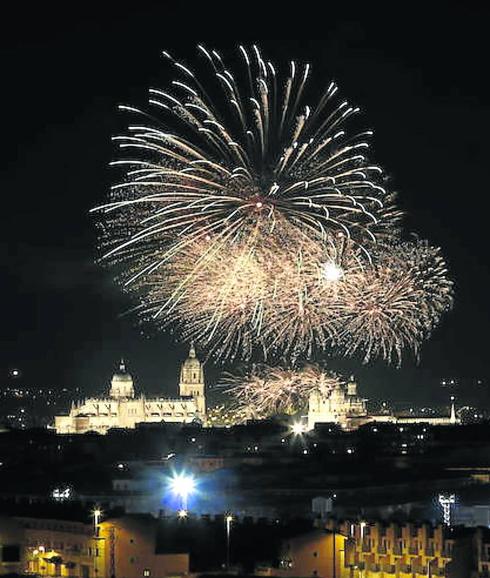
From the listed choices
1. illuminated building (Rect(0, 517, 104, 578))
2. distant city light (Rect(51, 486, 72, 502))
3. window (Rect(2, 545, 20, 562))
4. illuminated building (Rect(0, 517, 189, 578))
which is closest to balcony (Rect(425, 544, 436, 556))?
illuminated building (Rect(0, 517, 189, 578))

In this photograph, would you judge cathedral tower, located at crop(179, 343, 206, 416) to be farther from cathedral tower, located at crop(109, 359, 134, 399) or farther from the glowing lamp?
the glowing lamp

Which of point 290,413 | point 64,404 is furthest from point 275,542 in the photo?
point 64,404

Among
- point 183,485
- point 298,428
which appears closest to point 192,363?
point 298,428

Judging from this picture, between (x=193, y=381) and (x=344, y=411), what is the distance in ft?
79.4

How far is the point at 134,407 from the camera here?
152625 millimetres

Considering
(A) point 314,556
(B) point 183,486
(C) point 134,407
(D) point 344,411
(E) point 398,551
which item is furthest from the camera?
(C) point 134,407

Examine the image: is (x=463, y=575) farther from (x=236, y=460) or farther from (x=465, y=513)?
(x=236, y=460)

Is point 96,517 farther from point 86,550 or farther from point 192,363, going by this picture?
point 192,363

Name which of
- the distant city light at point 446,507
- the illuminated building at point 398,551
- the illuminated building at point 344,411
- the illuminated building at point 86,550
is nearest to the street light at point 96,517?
the illuminated building at point 86,550

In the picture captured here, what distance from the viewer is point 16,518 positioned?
150 ft

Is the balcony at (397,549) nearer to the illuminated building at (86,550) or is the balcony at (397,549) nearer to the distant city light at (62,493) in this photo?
the illuminated building at (86,550)

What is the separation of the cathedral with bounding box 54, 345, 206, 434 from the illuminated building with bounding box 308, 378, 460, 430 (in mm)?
12122

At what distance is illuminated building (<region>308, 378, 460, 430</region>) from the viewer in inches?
5128

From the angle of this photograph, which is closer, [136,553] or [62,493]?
[136,553]
